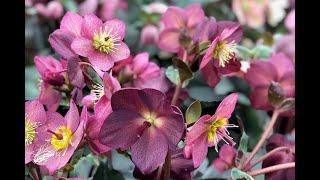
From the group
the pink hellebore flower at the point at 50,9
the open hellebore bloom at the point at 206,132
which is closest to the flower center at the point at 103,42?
the open hellebore bloom at the point at 206,132

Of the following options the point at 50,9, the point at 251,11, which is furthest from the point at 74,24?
the point at 251,11

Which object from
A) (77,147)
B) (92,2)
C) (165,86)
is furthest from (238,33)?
(92,2)

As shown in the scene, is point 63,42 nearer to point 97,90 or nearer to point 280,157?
point 97,90

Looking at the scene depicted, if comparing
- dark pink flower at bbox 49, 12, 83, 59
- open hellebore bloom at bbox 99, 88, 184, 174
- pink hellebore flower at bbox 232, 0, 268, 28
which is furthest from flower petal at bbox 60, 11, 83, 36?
pink hellebore flower at bbox 232, 0, 268, 28

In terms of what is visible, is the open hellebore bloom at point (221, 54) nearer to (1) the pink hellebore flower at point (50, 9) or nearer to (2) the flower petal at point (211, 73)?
(2) the flower petal at point (211, 73)
